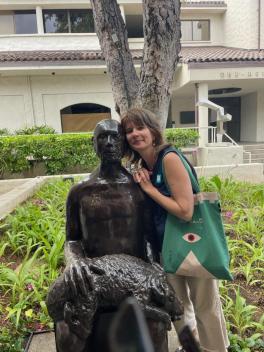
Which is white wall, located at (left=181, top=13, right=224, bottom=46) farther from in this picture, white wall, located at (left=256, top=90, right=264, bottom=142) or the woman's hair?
the woman's hair

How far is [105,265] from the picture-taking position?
3.38 ft

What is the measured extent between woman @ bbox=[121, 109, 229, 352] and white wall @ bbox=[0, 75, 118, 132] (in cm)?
1033

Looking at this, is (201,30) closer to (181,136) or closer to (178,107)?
(178,107)

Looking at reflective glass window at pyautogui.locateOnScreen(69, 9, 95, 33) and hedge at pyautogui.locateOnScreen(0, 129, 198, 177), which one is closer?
hedge at pyautogui.locateOnScreen(0, 129, 198, 177)

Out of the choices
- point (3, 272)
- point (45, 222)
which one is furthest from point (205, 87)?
point (3, 272)

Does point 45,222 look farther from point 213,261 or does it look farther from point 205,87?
point 205,87

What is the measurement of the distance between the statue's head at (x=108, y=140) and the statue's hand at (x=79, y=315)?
60 cm

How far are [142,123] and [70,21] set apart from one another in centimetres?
1375

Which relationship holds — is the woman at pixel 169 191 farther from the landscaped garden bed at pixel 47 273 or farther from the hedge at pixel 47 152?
the hedge at pixel 47 152

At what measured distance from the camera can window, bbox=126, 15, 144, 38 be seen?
47.6 feet

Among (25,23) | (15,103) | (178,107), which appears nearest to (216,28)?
(178,107)

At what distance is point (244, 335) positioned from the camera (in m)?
2.30

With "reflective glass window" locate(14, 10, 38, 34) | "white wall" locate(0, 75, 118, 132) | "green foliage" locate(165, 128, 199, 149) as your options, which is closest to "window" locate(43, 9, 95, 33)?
"reflective glass window" locate(14, 10, 38, 34)

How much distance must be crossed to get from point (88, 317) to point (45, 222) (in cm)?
300
